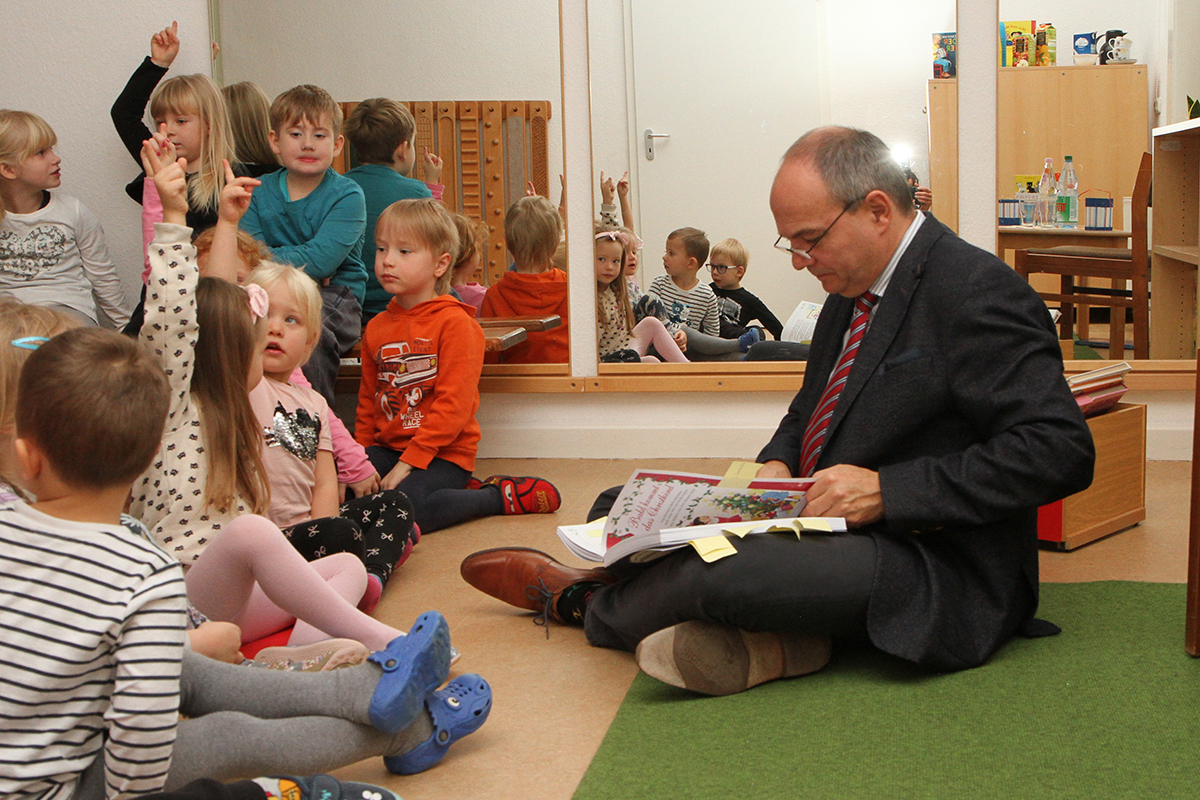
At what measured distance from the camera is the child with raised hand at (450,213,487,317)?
4.01 metres

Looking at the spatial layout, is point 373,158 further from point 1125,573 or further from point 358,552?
point 1125,573

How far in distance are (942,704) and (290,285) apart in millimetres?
1689

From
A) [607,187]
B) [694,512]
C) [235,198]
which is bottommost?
[694,512]

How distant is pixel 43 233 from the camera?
3658mm

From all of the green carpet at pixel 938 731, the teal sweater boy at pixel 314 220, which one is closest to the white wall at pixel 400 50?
the teal sweater boy at pixel 314 220

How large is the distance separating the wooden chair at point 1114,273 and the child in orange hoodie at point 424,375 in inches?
76.8

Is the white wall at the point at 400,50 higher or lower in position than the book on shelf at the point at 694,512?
higher

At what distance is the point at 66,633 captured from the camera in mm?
1163

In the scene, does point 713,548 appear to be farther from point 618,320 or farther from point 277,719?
point 618,320

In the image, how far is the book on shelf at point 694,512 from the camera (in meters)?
1.75

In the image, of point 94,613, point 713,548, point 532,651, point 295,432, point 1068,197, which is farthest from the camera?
point 1068,197

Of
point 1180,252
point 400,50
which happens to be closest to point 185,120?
point 400,50

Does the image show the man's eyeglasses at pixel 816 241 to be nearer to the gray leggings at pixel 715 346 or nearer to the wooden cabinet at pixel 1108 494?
the wooden cabinet at pixel 1108 494

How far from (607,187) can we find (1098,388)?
186 cm
